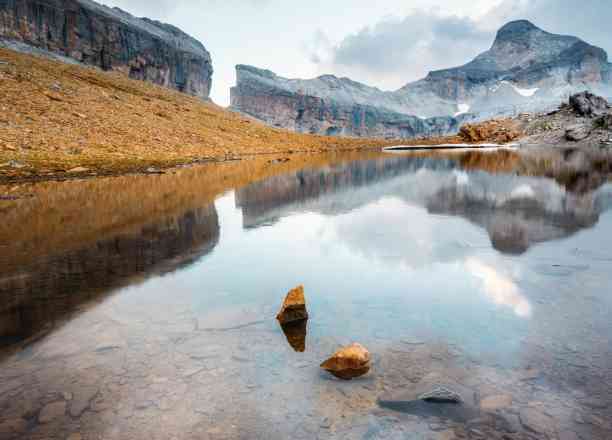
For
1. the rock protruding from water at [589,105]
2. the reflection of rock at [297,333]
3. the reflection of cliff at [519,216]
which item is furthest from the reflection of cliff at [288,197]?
the rock protruding from water at [589,105]

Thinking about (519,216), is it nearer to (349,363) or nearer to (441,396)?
(441,396)

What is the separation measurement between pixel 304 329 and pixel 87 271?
6.82 meters

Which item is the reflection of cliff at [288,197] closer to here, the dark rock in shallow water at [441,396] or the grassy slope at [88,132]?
the dark rock in shallow water at [441,396]

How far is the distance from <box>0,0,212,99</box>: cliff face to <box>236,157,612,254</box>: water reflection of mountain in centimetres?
13241

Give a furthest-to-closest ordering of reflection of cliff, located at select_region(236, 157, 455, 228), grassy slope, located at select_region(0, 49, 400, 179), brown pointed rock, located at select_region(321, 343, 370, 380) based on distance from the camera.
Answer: grassy slope, located at select_region(0, 49, 400, 179) → reflection of cliff, located at select_region(236, 157, 455, 228) → brown pointed rock, located at select_region(321, 343, 370, 380)

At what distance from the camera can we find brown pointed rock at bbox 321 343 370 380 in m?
5.28

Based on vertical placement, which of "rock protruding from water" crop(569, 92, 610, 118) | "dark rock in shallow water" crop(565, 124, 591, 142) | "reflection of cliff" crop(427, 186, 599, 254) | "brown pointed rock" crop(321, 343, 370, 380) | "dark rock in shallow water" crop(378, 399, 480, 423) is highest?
"rock protruding from water" crop(569, 92, 610, 118)

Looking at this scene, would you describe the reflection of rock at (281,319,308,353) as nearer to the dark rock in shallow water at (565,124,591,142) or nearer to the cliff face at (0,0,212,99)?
the dark rock in shallow water at (565,124,591,142)

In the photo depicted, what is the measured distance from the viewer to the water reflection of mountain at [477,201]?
13875 millimetres

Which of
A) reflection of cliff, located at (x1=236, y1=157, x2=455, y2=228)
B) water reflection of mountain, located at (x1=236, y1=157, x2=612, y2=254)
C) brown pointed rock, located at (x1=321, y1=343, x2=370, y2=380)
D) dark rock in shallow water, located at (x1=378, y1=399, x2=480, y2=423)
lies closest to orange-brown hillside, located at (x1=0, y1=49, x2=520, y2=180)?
reflection of cliff, located at (x1=236, y1=157, x2=455, y2=228)

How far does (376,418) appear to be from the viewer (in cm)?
444

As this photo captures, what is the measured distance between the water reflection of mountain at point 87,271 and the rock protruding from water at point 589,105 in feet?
514

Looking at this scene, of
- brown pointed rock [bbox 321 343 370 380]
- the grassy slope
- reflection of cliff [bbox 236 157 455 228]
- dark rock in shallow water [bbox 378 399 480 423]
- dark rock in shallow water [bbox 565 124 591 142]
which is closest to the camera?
dark rock in shallow water [bbox 378 399 480 423]

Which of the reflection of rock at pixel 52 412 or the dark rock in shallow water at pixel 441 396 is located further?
the dark rock in shallow water at pixel 441 396
